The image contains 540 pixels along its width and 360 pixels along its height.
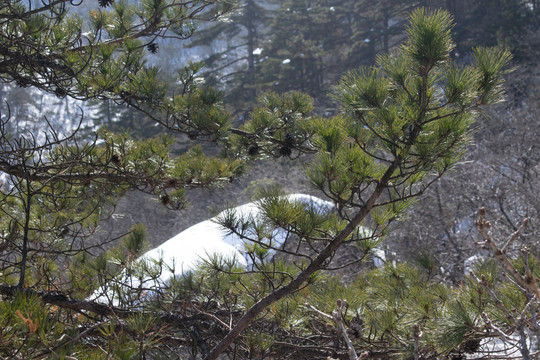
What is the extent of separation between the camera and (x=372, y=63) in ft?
43.6

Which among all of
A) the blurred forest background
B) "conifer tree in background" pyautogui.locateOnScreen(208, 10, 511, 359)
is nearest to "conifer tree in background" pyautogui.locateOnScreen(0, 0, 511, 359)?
"conifer tree in background" pyautogui.locateOnScreen(208, 10, 511, 359)

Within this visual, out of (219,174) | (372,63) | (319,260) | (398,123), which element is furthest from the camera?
(372,63)

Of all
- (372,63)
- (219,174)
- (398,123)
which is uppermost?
(372,63)

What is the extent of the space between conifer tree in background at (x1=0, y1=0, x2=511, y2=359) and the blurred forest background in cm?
48

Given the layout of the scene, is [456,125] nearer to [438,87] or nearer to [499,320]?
[438,87]

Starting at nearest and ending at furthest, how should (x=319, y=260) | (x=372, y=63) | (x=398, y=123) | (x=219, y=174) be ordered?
→ (x=398, y=123)
(x=319, y=260)
(x=219, y=174)
(x=372, y=63)

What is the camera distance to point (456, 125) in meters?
1.32

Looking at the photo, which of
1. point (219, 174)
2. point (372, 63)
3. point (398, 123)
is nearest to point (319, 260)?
point (398, 123)

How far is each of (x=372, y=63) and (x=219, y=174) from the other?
1210 cm

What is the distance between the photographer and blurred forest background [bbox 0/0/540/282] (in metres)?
6.58

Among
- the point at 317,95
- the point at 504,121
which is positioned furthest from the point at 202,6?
the point at 317,95

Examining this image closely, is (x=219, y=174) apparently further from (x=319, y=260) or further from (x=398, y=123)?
(x=398, y=123)

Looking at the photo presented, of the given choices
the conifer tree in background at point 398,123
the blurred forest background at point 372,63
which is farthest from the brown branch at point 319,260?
the blurred forest background at point 372,63

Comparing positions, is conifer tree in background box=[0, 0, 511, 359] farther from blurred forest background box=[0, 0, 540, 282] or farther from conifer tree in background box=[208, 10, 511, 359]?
blurred forest background box=[0, 0, 540, 282]
